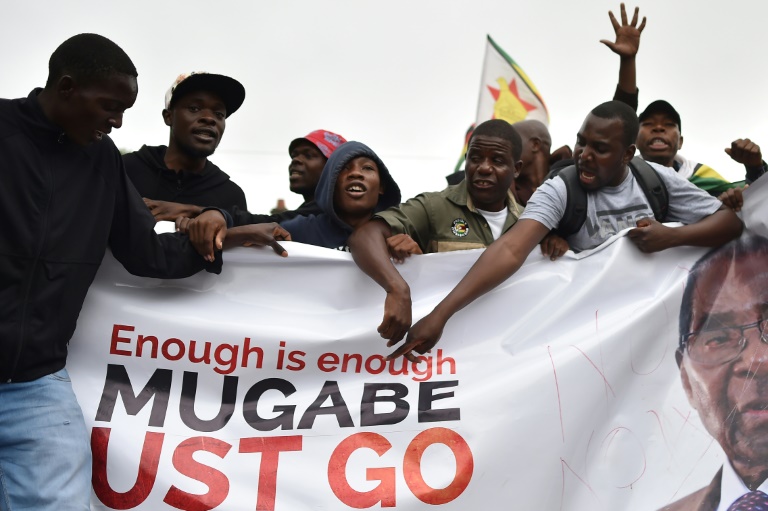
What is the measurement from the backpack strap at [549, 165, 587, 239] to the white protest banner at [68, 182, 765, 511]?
0.45 ft

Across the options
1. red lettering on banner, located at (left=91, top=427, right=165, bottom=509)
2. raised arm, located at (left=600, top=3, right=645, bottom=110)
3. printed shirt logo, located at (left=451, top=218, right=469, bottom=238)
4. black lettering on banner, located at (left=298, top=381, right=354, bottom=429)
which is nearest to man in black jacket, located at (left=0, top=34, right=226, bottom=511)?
red lettering on banner, located at (left=91, top=427, right=165, bottom=509)

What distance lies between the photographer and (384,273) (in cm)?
347

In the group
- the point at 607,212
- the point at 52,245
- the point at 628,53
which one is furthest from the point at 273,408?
the point at 628,53

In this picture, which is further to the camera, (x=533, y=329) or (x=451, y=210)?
(x=451, y=210)

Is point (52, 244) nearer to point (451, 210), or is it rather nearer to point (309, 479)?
point (309, 479)

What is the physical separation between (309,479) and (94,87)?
156 centimetres

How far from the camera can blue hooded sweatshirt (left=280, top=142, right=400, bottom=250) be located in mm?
3896

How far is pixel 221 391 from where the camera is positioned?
3.42 meters

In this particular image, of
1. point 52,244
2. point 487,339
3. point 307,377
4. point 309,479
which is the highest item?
point 52,244

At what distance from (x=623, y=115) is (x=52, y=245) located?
2329 millimetres

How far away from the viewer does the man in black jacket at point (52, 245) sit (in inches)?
109

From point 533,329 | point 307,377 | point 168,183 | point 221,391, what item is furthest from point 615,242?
point 168,183

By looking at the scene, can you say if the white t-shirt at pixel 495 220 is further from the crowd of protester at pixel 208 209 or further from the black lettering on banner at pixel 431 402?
the black lettering on banner at pixel 431 402

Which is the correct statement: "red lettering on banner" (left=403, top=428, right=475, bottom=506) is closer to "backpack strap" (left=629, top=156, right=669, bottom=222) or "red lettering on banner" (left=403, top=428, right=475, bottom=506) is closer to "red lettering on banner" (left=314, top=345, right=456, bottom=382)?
"red lettering on banner" (left=314, top=345, right=456, bottom=382)
